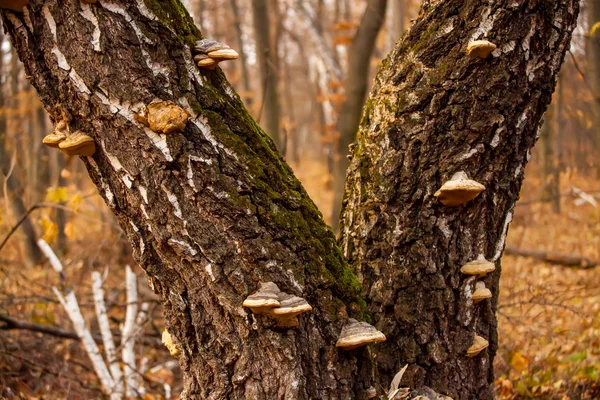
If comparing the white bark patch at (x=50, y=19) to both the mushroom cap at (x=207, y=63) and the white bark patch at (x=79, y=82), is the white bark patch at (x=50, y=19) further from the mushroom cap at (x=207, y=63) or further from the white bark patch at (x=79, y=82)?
the mushroom cap at (x=207, y=63)

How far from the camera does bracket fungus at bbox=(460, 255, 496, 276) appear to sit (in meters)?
2.49

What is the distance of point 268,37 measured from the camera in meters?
8.62

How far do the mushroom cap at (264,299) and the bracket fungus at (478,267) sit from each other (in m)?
0.99

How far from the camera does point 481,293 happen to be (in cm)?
254

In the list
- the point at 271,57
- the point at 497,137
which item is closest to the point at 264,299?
the point at 497,137

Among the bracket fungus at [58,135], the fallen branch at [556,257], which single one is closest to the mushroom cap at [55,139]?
the bracket fungus at [58,135]

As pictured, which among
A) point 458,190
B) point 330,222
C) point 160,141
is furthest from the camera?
point 330,222

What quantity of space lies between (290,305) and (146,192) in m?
0.75

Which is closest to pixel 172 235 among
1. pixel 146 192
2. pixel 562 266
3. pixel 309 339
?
pixel 146 192

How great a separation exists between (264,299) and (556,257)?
9381 mm

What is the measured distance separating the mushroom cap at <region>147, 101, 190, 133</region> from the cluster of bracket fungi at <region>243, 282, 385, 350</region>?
29.3 inches

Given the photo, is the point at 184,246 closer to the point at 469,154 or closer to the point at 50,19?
the point at 50,19

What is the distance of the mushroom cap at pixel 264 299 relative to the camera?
6.47 ft

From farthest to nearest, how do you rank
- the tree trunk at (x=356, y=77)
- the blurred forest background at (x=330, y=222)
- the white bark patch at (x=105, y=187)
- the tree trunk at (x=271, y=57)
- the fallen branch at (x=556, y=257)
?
the fallen branch at (x=556, y=257) < the tree trunk at (x=271, y=57) < the tree trunk at (x=356, y=77) < the blurred forest background at (x=330, y=222) < the white bark patch at (x=105, y=187)
